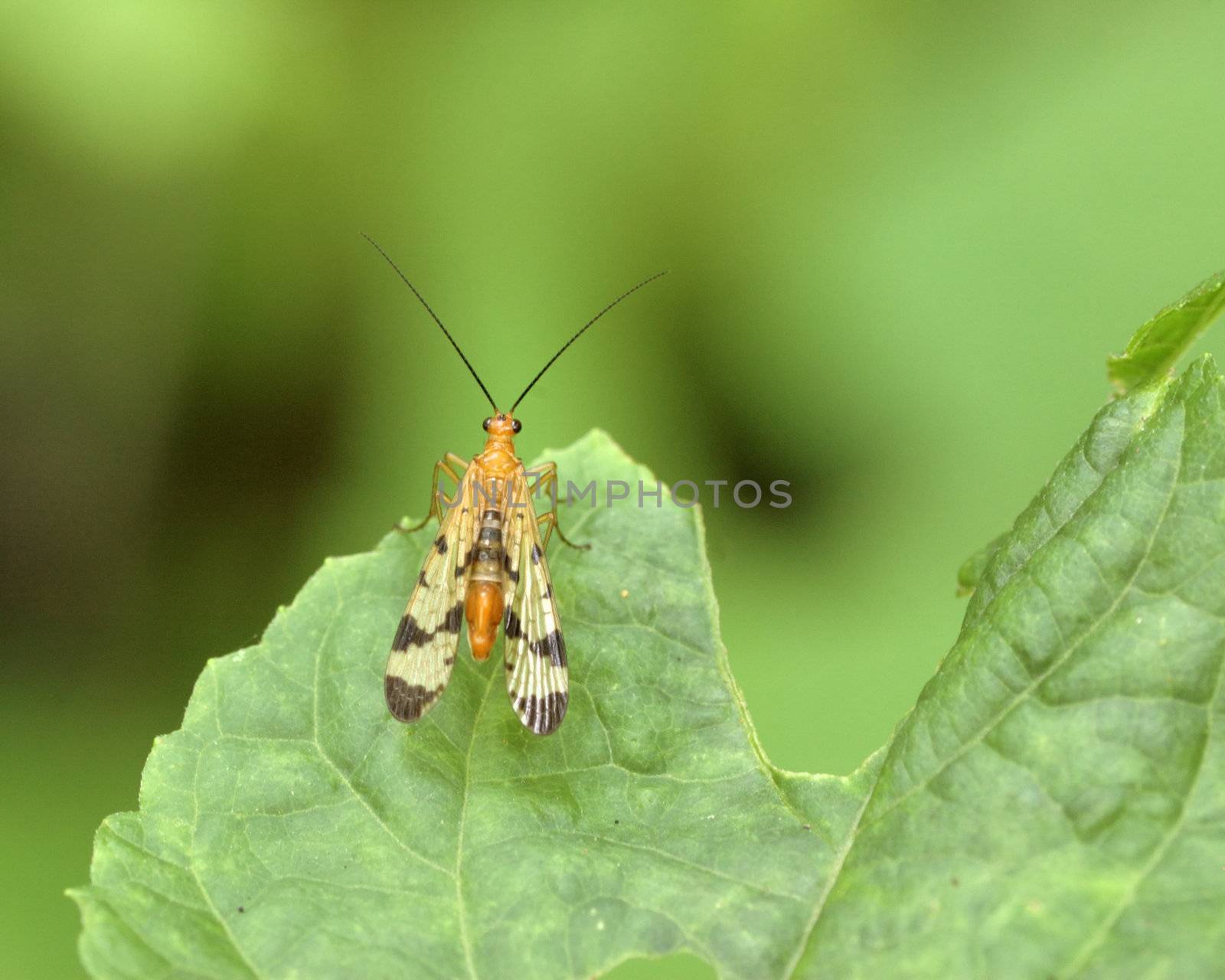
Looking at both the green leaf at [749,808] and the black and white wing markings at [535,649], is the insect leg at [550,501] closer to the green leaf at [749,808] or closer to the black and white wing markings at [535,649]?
the black and white wing markings at [535,649]

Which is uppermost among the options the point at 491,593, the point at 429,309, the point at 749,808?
the point at 429,309

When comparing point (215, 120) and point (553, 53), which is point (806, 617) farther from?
point (215, 120)

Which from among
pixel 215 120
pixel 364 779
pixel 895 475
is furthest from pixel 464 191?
pixel 364 779

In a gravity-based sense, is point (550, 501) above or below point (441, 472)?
below

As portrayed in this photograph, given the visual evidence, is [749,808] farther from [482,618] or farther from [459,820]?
[482,618]

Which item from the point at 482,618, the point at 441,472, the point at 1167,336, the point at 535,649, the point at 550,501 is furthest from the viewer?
the point at 441,472

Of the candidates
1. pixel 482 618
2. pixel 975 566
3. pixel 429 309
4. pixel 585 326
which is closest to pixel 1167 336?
pixel 975 566

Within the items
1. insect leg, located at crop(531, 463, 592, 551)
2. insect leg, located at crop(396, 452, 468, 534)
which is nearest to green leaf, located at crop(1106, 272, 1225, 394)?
insect leg, located at crop(531, 463, 592, 551)
